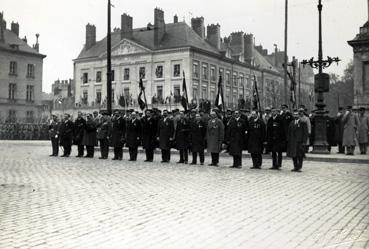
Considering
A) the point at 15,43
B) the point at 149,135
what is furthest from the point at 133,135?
the point at 15,43

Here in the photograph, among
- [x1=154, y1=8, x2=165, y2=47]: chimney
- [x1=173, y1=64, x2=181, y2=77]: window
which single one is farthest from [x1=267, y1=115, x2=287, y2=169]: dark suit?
[x1=173, y1=64, x2=181, y2=77]: window

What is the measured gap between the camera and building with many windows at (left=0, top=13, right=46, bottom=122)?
62562 millimetres

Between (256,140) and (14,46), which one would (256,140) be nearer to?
(256,140)

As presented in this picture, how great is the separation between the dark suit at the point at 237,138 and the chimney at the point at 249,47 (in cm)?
6132

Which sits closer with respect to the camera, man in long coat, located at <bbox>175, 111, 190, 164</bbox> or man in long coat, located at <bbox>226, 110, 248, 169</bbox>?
man in long coat, located at <bbox>226, 110, 248, 169</bbox>

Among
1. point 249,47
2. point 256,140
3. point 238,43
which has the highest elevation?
point 238,43

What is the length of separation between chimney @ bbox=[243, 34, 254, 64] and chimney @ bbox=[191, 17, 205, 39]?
40.0 feet

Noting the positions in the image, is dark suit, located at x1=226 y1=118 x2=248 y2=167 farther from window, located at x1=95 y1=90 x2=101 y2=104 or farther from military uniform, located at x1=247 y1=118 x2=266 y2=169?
window, located at x1=95 y1=90 x2=101 y2=104

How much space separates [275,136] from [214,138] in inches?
86.0

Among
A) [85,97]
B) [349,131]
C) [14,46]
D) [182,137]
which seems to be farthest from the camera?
[85,97]

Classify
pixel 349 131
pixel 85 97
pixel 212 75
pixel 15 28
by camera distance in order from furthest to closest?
pixel 85 97 < pixel 15 28 < pixel 212 75 < pixel 349 131

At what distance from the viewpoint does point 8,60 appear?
63.7 metres

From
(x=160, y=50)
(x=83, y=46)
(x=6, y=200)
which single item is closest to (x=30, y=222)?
(x=6, y=200)

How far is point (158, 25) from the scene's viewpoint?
61.4 meters
